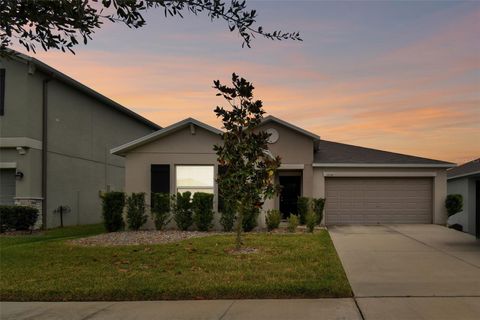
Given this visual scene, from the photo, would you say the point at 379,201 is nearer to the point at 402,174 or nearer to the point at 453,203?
the point at 402,174

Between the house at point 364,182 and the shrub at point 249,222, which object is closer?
the shrub at point 249,222

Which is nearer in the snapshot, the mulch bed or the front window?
the mulch bed

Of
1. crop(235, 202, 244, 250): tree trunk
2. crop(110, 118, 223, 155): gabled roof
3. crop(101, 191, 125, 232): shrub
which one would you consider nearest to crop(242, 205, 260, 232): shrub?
crop(110, 118, 223, 155): gabled roof

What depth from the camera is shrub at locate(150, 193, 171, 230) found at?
17.9 m

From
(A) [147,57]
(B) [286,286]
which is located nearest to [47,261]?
(B) [286,286]

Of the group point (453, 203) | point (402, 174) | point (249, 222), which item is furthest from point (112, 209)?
point (453, 203)

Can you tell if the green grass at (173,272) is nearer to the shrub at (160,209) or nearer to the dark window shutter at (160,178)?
the shrub at (160,209)

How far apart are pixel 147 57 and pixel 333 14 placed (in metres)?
5.82

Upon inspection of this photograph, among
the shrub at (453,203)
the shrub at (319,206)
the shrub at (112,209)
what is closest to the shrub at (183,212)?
the shrub at (112,209)

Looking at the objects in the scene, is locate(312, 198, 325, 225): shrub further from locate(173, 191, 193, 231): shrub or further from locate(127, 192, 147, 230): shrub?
locate(127, 192, 147, 230): shrub

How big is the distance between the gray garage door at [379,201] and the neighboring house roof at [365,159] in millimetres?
745

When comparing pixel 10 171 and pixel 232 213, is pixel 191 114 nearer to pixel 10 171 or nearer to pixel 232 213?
pixel 232 213

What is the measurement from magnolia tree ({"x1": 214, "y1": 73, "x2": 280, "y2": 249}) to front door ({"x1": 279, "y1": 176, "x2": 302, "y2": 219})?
34.4 feet

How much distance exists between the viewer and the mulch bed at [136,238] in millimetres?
14344
